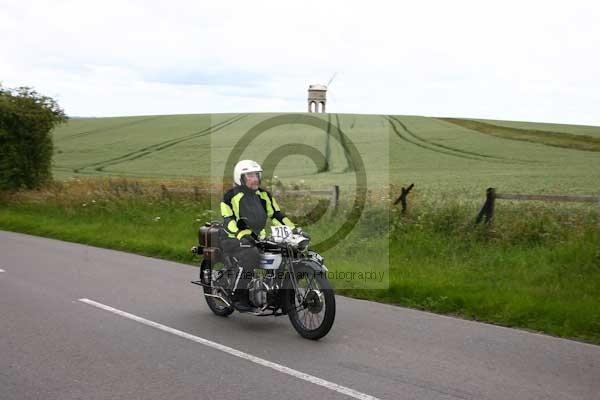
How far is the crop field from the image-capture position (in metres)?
26.0

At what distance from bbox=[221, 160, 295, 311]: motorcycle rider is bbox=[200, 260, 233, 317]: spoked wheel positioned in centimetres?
39

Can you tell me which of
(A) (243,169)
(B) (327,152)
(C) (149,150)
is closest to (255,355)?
(A) (243,169)

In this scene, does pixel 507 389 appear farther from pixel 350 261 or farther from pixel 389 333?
pixel 350 261

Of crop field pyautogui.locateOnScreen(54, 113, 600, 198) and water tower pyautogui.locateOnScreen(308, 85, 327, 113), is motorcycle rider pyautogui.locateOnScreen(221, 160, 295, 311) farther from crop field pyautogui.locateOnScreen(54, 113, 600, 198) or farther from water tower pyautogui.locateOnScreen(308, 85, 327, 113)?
water tower pyautogui.locateOnScreen(308, 85, 327, 113)

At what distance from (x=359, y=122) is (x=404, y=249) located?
1572 inches

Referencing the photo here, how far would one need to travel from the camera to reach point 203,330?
287 inches

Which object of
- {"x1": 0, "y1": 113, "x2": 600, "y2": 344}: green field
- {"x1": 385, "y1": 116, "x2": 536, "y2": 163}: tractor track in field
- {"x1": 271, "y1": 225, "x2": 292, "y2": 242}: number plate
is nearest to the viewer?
{"x1": 271, "y1": 225, "x2": 292, "y2": 242}: number plate

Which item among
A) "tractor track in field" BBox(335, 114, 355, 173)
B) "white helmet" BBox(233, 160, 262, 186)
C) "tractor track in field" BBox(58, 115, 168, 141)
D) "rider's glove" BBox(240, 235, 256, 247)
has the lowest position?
"rider's glove" BBox(240, 235, 256, 247)

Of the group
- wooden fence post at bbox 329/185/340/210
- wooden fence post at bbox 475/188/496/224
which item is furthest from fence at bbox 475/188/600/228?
wooden fence post at bbox 329/185/340/210

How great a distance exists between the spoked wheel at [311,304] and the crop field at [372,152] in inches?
469

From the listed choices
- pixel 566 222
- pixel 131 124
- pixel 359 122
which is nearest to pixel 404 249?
pixel 566 222

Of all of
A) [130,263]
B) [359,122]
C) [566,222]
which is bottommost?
[130,263]

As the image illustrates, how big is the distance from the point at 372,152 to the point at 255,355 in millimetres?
30754

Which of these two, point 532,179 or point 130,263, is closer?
point 130,263
